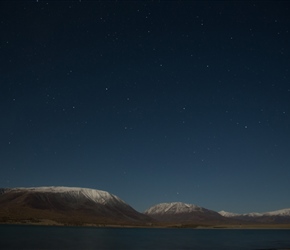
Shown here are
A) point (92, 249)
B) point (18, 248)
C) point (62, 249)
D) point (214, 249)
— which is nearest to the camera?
point (18, 248)

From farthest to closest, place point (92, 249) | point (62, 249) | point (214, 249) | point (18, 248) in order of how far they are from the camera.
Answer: point (214, 249)
point (92, 249)
point (62, 249)
point (18, 248)

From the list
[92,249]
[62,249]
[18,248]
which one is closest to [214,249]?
[92,249]

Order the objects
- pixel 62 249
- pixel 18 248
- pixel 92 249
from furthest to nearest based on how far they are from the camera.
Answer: pixel 92 249 < pixel 62 249 < pixel 18 248

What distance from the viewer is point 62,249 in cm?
6288

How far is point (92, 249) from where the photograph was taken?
2635 inches

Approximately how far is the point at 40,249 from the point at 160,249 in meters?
23.4

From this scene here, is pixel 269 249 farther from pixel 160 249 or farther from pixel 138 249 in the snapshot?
pixel 138 249

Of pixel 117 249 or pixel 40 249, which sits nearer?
pixel 40 249

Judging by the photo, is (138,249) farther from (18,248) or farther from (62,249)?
(18,248)

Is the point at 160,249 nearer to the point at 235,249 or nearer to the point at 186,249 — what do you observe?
the point at 186,249

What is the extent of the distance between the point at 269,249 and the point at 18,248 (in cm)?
4723

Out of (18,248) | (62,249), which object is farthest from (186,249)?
(18,248)

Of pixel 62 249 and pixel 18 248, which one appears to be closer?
pixel 18 248

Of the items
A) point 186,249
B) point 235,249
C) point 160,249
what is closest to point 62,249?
point 160,249
